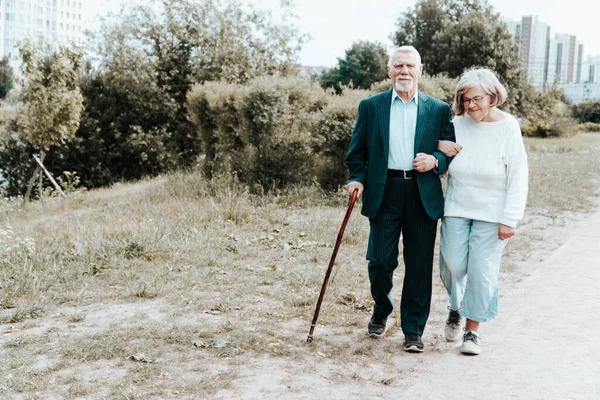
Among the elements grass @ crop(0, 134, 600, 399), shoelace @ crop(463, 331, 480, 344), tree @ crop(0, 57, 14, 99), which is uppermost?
tree @ crop(0, 57, 14, 99)

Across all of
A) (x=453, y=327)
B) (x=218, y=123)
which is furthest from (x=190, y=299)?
(x=218, y=123)

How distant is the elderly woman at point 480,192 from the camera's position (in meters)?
4.50

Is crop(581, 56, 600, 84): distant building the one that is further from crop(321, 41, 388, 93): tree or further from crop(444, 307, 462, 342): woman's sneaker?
crop(444, 307, 462, 342): woman's sneaker

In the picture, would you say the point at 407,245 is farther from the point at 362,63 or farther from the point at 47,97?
the point at 362,63

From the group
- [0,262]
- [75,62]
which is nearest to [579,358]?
→ [0,262]

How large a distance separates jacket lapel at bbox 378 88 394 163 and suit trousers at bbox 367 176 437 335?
0.74 feet

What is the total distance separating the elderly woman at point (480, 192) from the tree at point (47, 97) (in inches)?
507

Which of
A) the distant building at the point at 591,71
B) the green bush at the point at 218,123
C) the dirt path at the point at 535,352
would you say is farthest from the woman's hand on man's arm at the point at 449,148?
the distant building at the point at 591,71

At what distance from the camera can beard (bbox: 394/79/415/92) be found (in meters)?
4.58

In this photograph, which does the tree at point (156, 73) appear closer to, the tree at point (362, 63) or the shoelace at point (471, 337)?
the shoelace at point (471, 337)

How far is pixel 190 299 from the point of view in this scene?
583 cm

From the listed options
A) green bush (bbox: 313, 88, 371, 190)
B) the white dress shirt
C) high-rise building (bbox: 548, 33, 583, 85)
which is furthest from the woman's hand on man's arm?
high-rise building (bbox: 548, 33, 583, 85)

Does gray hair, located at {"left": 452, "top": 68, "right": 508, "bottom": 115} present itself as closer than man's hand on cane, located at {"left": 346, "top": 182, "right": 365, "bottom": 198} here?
Yes

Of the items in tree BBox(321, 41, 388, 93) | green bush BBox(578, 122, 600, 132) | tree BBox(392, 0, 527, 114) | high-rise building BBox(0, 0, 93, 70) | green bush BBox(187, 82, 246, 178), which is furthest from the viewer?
high-rise building BBox(0, 0, 93, 70)
